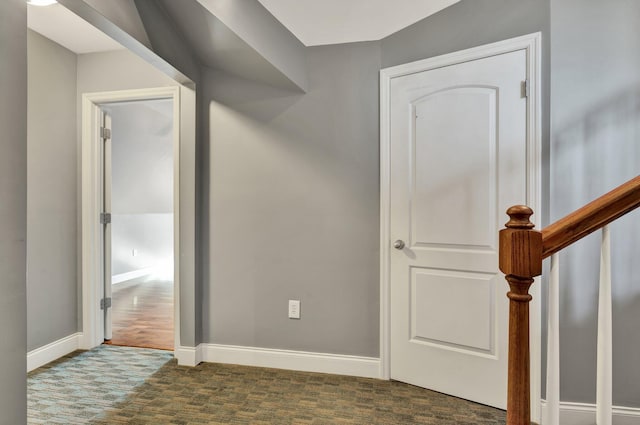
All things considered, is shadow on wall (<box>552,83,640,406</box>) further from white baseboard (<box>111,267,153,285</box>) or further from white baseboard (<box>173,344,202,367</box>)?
white baseboard (<box>111,267,153,285</box>)

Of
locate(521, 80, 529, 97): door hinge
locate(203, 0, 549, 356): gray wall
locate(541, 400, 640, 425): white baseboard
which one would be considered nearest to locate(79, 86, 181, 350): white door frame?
locate(203, 0, 549, 356): gray wall

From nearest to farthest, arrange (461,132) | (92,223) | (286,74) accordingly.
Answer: (461,132) → (286,74) → (92,223)

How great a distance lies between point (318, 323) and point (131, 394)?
1.23m

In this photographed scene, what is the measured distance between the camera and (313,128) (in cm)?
259

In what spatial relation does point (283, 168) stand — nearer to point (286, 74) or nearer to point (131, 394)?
point (286, 74)

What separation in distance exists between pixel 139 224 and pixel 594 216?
6254mm

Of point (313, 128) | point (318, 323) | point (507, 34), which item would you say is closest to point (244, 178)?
point (313, 128)

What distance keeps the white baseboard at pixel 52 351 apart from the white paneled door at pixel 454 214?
2478 mm

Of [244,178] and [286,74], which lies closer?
[286,74]

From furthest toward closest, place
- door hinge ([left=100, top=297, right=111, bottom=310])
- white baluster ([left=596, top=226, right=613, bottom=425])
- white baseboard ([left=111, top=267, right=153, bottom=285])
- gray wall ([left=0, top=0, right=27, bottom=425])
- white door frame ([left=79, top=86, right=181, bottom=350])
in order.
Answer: white baseboard ([left=111, top=267, right=153, bottom=285]), door hinge ([left=100, top=297, right=111, bottom=310]), white door frame ([left=79, top=86, right=181, bottom=350]), gray wall ([left=0, top=0, right=27, bottom=425]), white baluster ([left=596, top=226, right=613, bottom=425])

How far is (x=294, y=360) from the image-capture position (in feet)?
8.54

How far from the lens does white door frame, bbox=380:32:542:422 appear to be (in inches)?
76.4

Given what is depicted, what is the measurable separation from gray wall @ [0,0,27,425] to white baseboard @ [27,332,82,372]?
1.49 m

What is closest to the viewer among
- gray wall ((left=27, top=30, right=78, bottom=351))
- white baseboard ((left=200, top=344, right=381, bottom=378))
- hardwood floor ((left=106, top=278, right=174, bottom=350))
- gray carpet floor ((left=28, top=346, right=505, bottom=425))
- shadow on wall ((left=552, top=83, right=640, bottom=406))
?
shadow on wall ((left=552, top=83, right=640, bottom=406))
